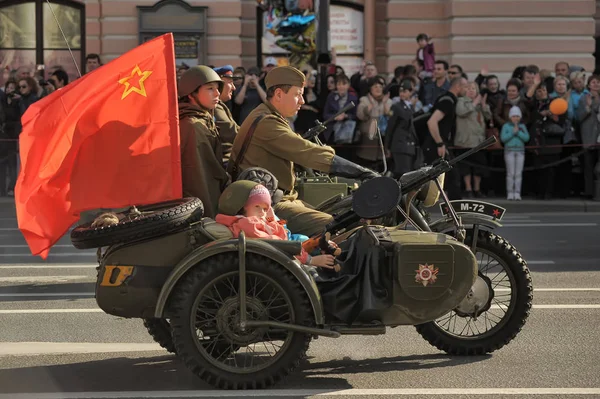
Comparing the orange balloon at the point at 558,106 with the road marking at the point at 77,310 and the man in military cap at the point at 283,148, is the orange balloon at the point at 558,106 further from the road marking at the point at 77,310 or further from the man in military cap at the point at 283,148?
the man in military cap at the point at 283,148

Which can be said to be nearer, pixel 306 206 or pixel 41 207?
pixel 41 207

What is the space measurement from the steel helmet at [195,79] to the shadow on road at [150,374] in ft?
5.09

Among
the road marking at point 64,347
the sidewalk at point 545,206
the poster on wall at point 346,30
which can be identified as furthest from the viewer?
the poster on wall at point 346,30

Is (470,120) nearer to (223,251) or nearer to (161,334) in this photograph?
(161,334)

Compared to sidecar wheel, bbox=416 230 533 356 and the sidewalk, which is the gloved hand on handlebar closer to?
sidecar wheel, bbox=416 230 533 356

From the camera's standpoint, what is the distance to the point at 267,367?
23.7 ft

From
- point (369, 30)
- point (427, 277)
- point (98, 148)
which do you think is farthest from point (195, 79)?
point (369, 30)

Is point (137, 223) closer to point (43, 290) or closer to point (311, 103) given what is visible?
point (43, 290)

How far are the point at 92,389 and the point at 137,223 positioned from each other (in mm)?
901

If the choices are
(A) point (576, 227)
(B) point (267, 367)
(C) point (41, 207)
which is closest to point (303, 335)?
(B) point (267, 367)

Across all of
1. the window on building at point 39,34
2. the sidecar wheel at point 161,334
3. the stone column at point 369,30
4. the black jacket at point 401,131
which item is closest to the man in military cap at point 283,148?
the sidecar wheel at point 161,334

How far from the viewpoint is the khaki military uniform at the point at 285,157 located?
788 cm

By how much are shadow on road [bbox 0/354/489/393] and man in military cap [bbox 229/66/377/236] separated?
837 millimetres

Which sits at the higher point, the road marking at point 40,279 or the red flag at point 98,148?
the red flag at point 98,148
